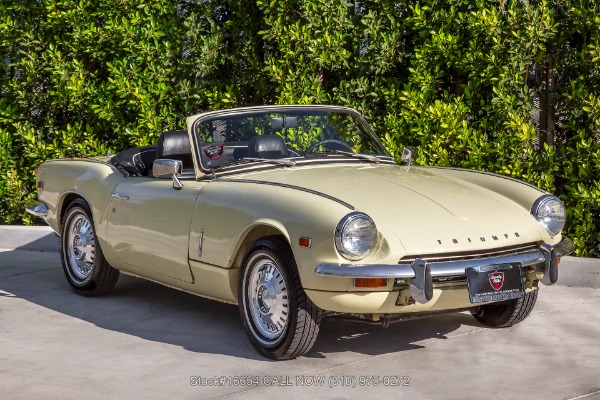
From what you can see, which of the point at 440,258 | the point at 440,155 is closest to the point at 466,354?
the point at 440,258

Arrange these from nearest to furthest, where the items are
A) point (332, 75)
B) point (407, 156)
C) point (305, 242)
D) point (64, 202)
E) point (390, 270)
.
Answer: point (390, 270), point (305, 242), point (407, 156), point (64, 202), point (332, 75)

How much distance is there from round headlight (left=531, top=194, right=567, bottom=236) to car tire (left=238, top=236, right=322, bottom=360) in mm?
1545

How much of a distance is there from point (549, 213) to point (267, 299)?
184cm

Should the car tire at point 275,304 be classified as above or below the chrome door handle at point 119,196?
below

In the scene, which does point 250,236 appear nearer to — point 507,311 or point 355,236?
point 355,236

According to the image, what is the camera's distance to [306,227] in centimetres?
624

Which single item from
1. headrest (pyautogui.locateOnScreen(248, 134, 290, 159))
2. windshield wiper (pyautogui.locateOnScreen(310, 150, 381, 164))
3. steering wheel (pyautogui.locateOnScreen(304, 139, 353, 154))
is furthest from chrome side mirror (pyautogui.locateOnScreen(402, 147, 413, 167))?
headrest (pyautogui.locateOnScreen(248, 134, 290, 159))

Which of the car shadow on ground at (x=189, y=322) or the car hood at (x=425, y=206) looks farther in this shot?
the car shadow on ground at (x=189, y=322)

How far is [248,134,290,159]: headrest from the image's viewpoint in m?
7.49

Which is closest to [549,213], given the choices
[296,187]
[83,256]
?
[296,187]

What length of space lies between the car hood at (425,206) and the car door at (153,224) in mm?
517

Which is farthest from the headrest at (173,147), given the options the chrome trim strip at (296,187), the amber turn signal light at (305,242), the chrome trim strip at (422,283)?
the chrome trim strip at (422,283)

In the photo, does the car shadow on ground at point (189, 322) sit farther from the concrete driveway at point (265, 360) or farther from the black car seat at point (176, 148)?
the black car seat at point (176, 148)

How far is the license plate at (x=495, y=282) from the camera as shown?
6.22 meters
